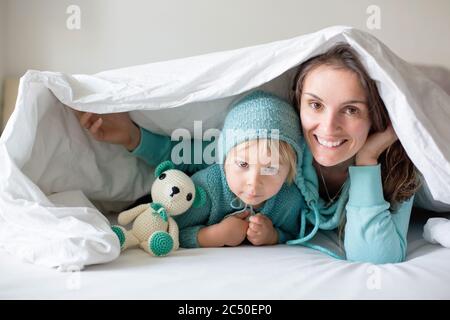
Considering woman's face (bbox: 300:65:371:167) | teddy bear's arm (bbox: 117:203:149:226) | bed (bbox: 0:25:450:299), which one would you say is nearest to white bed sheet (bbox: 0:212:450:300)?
bed (bbox: 0:25:450:299)

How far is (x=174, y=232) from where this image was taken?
1.06 m

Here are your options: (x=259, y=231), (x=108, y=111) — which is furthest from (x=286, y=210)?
(x=108, y=111)

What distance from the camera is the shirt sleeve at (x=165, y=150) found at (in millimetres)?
1236

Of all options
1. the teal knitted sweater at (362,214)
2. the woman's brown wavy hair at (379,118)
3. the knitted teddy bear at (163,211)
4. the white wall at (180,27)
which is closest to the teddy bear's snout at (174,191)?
the knitted teddy bear at (163,211)

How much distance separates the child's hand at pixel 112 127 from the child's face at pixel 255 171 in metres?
0.28

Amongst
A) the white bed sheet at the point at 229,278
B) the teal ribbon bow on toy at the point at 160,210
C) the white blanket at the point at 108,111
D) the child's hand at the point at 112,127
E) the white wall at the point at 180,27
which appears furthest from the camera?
the white wall at the point at 180,27

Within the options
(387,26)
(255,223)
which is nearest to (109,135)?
(255,223)

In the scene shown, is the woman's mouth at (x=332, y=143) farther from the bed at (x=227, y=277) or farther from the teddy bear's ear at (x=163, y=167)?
the teddy bear's ear at (x=163, y=167)

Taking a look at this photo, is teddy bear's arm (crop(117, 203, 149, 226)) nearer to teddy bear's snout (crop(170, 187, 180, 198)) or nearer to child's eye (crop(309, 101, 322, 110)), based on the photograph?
teddy bear's snout (crop(170, 187, 180, 198))

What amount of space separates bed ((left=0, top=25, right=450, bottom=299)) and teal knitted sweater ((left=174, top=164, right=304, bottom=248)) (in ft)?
0.36

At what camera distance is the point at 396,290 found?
2.82 ft

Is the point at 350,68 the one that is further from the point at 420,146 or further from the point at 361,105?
the point at 420,146

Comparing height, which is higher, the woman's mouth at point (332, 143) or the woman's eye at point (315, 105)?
the woman's eye at point (315, 105)
